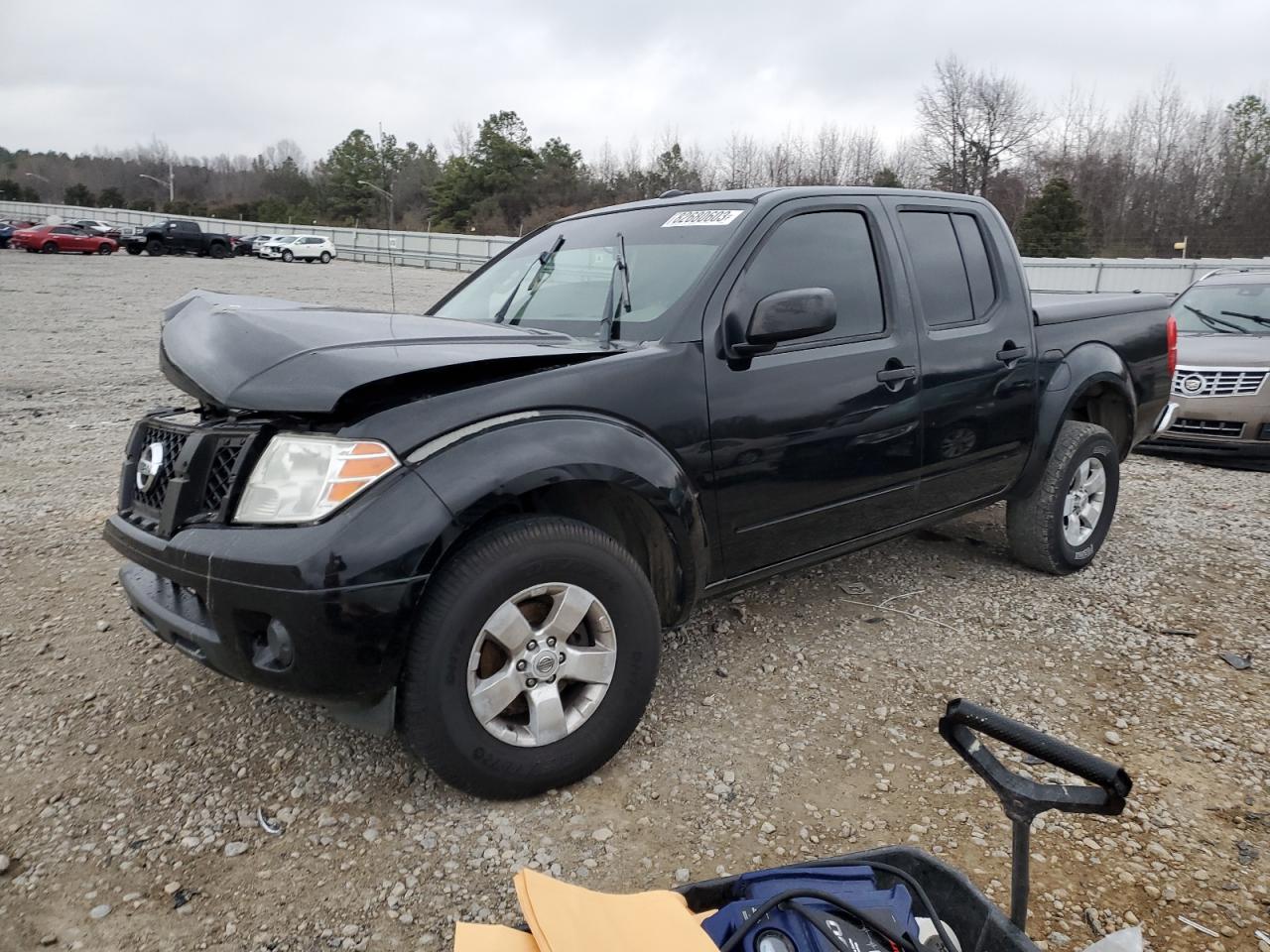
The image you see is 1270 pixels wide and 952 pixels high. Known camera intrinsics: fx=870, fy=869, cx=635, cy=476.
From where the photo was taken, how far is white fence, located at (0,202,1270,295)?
2294 cm

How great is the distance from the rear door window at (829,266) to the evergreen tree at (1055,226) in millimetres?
32393

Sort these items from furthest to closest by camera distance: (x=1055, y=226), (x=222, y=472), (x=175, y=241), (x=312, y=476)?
(x=175, y=241)
(x=1055, y=226)
(x=222, y=472)
(x=312, y=476)

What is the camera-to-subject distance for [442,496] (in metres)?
2.32

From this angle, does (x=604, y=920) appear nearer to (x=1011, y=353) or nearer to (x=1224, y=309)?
(x=1011, y=353)

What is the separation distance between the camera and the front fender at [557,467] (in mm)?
2357

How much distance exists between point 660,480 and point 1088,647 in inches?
89.1

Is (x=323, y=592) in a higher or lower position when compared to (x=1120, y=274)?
lower

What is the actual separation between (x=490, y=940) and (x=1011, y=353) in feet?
11.3

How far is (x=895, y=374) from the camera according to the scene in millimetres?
3520

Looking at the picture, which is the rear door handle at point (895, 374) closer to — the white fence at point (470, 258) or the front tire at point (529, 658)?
the front tire at point (529, 658)

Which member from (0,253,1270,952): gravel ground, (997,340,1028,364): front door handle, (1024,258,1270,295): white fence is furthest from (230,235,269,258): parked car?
(997,340,1028,364): front door handle

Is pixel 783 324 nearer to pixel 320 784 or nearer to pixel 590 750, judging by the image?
pixel 590 750

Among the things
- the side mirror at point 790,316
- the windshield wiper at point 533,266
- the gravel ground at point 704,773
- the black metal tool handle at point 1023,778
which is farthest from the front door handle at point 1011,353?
the black metal tool handle at point 1023,778

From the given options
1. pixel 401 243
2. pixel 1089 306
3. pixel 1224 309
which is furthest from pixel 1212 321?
pixel 401 243
